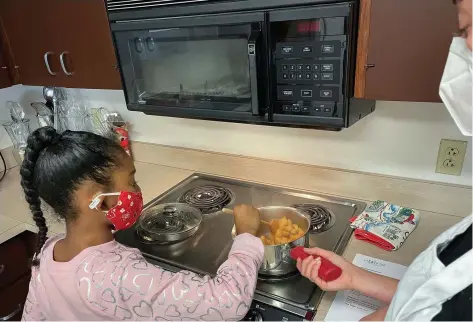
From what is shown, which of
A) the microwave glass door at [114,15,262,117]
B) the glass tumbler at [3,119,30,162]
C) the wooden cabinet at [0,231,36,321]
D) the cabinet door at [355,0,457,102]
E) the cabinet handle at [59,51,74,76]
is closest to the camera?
the cabinet door at [355,0,457,102]

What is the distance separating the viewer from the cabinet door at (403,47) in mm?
697

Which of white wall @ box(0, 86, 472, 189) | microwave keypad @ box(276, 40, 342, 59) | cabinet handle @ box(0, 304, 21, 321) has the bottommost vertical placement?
cabinet handle @ box(0, 304, 21, 321)

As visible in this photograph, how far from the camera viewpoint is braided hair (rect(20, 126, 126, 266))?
78cm

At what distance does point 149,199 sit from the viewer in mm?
1333

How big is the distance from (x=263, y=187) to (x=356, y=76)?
627mm

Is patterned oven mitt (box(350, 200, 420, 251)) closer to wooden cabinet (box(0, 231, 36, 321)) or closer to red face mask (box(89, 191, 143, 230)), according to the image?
red face mask (box(89, 191, 143, 230))

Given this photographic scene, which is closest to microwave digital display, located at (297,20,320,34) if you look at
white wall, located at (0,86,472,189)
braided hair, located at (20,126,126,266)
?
white wall, located at (0,86,472,189)

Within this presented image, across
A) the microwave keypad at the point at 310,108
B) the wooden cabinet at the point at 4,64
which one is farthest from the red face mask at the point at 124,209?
the wooden cabinet at the point at 4,64

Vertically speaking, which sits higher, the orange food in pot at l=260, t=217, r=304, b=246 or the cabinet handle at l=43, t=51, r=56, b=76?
the cabinet handle at l=43, t=51, r=56, b=76

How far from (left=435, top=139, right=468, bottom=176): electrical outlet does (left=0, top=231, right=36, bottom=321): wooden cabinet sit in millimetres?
1404

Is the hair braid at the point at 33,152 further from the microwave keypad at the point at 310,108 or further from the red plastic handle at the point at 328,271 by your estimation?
the red plastic handle at the point at 328,271

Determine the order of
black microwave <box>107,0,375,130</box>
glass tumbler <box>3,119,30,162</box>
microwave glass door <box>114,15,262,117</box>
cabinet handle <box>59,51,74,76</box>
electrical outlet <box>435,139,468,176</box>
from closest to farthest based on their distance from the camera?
black microwave <box>107,0,375,130</box> < microwave glass door <box>114,15,262,117</box> < electrical outlet <box>435,139,468,176</box> < cabinet handle <box>59,51,74,76</box> < glass tumbler <box>3,119,30,162</box>

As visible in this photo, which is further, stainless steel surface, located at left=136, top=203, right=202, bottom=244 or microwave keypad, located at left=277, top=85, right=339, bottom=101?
stainless steel surface, located at left=136, top=203, right=202, bottom=244

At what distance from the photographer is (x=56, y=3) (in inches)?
45.2
